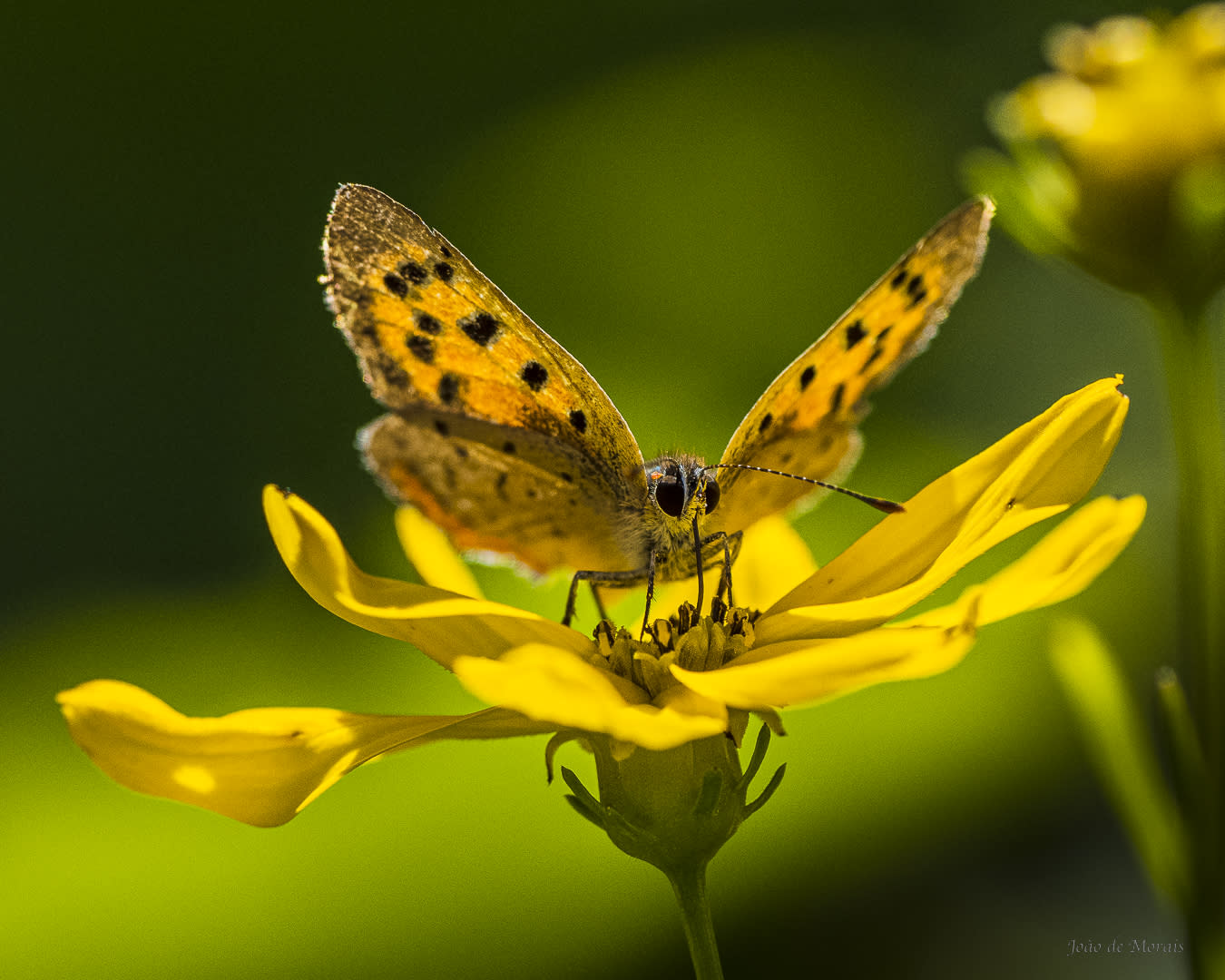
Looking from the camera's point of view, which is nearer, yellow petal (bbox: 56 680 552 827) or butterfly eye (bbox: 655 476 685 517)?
yellow petal (bbox: 56 680 552 827)

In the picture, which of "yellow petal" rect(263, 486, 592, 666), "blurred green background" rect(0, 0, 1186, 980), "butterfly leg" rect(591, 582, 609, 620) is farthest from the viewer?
"blurred green background" rect(0, 0, 1186, 980)

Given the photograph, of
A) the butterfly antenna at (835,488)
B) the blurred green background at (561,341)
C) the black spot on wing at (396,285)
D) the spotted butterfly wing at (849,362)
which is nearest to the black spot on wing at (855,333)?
the spotted butterfly wing at (849,362)

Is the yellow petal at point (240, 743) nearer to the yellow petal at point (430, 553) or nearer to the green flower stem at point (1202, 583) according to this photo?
the yellow petal at point (430, 553)

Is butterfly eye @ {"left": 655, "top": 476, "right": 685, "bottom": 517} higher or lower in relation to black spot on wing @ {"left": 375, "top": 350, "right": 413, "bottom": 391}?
lower

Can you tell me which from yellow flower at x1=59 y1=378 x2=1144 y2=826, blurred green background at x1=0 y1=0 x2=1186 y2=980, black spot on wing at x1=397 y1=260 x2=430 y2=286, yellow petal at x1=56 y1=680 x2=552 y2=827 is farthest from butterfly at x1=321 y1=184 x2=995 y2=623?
blurred green background at x1=0 y1=0 x2=1186 y2=980

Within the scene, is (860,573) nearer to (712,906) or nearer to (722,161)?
(712,906)

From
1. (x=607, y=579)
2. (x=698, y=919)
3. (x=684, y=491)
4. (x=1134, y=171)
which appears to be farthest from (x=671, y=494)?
(x=1134, y=171)

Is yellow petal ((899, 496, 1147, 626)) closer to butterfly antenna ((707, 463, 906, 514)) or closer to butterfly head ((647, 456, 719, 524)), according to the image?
butterfly antenna ((707, 463, 906, 514))
